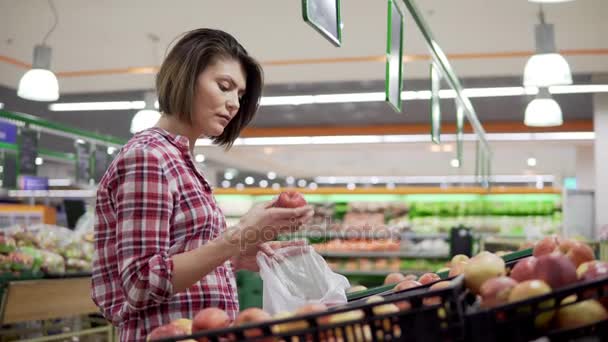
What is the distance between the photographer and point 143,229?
4.60 ft

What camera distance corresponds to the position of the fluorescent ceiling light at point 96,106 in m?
11.0

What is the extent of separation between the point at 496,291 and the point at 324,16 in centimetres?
160

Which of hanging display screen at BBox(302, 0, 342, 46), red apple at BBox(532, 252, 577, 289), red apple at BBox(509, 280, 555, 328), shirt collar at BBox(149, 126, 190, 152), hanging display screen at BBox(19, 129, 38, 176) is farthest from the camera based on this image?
hanging display screen at BBox(19, 129, 38, 176)

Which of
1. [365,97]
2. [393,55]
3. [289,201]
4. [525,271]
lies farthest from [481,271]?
[365,97]

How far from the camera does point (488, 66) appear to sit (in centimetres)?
846

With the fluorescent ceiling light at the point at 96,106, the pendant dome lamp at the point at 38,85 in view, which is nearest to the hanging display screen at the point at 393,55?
the pendant dome lamp at the point at 38,85

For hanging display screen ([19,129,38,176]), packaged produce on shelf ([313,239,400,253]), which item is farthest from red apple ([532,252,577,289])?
packaged produce on shelf ([313,239,400,253])

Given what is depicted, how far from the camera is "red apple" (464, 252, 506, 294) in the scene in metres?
1.30

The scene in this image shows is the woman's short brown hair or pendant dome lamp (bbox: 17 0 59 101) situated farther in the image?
pendant dome lamp (bbox: 17 0 59 101)

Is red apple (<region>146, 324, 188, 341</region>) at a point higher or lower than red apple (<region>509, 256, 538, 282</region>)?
lower

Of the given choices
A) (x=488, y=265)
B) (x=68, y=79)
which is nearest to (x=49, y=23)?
(x=68, y=79)

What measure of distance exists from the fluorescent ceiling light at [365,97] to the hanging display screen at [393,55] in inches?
238

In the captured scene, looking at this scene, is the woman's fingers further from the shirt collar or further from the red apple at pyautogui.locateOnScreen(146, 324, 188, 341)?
the red apple at pyautogui.locateOnScreen(146, 324, 188, 341)

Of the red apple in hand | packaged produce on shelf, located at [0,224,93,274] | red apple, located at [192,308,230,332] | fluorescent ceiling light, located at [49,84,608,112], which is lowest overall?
packaged produce on shelf, located at [0,224,93,274]
